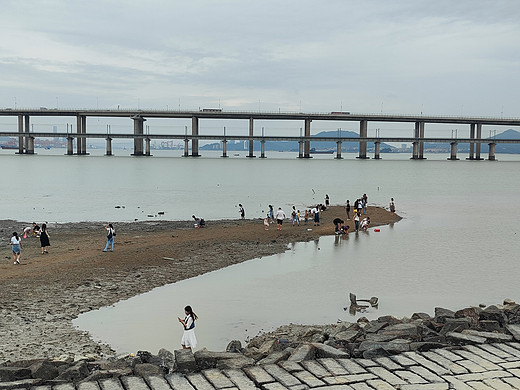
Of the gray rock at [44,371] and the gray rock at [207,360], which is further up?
the gray rock at [207,360]

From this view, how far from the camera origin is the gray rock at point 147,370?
8367 mm

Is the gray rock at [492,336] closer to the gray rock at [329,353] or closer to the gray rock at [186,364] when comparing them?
the gray rock at [329,353]

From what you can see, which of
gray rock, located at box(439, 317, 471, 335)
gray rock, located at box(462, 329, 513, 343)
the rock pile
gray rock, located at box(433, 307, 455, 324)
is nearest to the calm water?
gray rock, located at box(433, 307, 455, 324)

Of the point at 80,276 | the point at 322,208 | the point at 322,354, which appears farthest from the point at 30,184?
the point at 322,354

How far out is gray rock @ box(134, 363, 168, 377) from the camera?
8.37 m

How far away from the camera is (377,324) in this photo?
11641mm

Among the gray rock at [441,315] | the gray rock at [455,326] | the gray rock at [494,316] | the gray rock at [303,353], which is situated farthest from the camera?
the gray rock at [441,315]

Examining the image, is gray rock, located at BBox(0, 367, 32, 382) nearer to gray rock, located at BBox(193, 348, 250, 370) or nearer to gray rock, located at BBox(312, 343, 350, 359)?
gray rock, located at BBox(193, 348, 250, 370)

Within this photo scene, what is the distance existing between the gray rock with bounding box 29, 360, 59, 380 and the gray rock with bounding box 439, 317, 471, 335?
280 inches

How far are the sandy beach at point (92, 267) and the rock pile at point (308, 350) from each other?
2411 millimetres

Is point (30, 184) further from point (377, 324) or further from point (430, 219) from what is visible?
point (377, 324)

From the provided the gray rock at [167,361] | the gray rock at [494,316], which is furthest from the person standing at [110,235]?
the gray rock at [494,316]

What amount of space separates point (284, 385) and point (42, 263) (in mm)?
14933

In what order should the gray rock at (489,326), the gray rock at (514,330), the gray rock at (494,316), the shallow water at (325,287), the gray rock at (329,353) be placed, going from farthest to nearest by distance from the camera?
the shallow water at (325,287) → the gray rock at (494,316) → the gray rock at (489,326) → the gray rock at (514,330) → the gray rock at (329,353)
